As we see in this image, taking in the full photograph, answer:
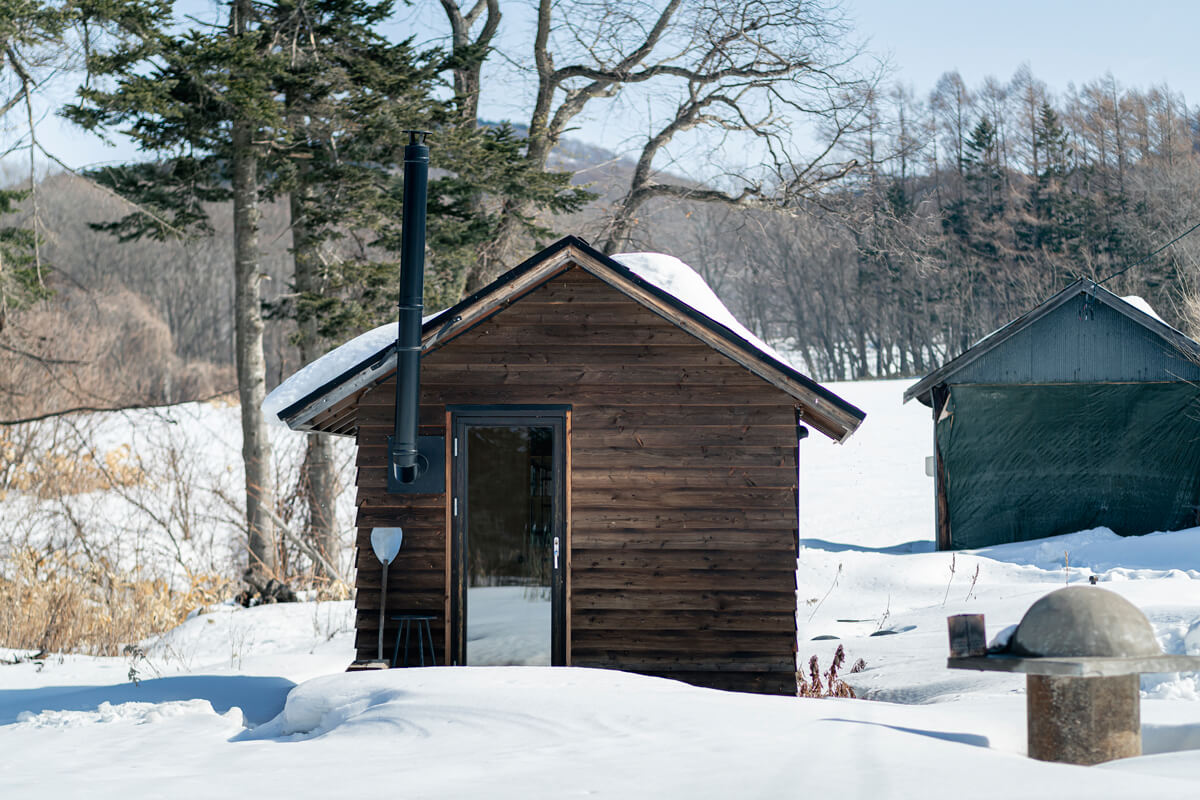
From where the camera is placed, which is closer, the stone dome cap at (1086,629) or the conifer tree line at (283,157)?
the stone dome cap at (1086,629)

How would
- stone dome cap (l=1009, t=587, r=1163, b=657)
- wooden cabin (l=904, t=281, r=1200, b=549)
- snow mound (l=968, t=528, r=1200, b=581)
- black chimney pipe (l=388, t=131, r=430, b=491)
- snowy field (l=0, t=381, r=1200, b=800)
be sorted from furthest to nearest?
wooden cabin (l=904, t=281, r=1200, b=549)
snow mound (l=968, t=528, r=1200, b=581)
black chimney pipe (l=388, t=131, r=430, b=491)
stone dome cap (l=1009, t=587, r=1163, b=657)
snowy field (l=0, t=381, r=1200, b=800)

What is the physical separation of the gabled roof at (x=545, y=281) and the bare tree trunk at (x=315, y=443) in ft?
30.7

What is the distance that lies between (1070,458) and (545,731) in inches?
614

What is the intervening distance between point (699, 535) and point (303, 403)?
12.1 feet

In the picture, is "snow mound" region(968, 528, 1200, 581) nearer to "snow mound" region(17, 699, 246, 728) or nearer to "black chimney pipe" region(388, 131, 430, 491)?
"black chimney pipe" region(388, 131, 430, 491)

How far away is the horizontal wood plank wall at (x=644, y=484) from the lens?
9617 mm

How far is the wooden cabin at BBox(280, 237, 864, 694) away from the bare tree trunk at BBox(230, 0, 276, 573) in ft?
28.9

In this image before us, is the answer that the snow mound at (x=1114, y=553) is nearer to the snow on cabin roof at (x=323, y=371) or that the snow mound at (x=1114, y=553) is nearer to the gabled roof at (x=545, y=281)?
the gabled roof at (x=545, y=281)

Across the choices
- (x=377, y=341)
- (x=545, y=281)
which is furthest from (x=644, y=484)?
(x=377, y=341)

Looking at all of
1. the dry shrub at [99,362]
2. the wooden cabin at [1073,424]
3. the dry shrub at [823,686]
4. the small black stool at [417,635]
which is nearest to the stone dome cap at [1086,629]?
the dry shrub at [823,686]

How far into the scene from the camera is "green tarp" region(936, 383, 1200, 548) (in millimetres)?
18906

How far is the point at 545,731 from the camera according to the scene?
6.43 meters

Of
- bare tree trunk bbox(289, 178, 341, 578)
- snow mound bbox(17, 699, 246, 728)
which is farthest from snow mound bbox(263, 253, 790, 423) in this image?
bare tree trunk bbox(289, 178, 341, 578)

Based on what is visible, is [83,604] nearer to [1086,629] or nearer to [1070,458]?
[1086,629]
